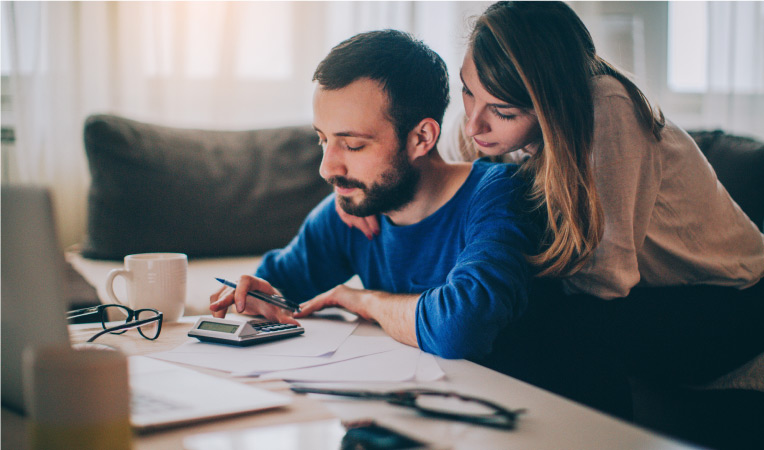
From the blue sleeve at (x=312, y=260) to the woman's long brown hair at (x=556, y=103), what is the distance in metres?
0.49

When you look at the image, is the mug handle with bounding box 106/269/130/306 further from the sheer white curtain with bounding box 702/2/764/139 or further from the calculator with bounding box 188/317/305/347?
the sheer white curtain with bounding box 702/2/764/139

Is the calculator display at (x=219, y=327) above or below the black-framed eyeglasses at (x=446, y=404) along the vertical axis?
below

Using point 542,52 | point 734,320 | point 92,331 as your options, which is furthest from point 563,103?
point 92,331

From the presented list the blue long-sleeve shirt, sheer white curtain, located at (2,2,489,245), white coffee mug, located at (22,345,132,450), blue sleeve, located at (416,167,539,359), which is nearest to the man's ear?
A: the blue long-sleeve shirt

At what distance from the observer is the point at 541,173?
109cm

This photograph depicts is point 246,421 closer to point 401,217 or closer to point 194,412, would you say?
point 194,412

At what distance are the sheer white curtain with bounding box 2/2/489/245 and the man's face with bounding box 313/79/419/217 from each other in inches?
42.7

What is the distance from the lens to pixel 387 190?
1.19 m

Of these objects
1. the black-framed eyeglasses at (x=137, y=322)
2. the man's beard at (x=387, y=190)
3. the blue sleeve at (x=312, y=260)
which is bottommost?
the blue sleeve at (x=312, y=260)

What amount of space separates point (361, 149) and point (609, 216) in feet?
1.55

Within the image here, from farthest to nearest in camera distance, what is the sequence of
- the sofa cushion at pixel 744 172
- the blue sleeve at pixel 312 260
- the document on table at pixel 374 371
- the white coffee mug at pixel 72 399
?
the sofa cushion at pixel 744 172, the blue sleeve at pixel 312 260, the document on table at pixel 374 371, the white coffee mug at pixel 72 399

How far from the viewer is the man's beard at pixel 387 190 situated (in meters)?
1.17

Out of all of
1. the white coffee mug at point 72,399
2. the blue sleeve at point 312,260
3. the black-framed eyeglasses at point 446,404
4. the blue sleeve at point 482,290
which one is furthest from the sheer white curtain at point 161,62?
the white coffee mug at point 72,399

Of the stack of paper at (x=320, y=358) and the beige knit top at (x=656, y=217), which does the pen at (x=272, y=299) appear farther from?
the beige knit top at (x=656, y=217)
